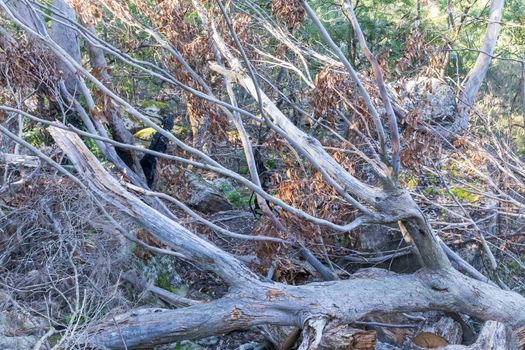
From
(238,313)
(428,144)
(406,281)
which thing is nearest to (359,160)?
(428,144)

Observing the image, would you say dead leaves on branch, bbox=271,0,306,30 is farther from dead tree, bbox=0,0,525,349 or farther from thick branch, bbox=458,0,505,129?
thick branch, bbox=458,0,505,129

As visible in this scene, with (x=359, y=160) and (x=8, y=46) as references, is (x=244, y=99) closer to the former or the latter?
(x=359, y=160)

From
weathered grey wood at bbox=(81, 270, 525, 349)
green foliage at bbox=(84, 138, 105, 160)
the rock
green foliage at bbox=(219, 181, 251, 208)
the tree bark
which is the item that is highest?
the tree bark

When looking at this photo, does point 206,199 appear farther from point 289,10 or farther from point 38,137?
point 289,10

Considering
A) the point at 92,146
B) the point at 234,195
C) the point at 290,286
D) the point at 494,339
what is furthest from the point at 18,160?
the point at 494,339

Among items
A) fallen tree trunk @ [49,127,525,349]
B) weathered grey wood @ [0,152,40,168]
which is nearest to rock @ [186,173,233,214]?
weathered grey wood @ [0,152,40,168]

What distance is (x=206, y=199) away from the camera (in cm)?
749

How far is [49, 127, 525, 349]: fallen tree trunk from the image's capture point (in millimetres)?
3996

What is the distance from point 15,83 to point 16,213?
1.40 m

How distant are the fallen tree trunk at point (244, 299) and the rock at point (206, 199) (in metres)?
3.13

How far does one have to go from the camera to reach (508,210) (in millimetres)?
5703

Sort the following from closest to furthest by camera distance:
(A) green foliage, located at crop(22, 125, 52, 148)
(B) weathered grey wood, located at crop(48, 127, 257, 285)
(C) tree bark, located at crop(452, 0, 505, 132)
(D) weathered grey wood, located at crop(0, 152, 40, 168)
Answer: (B) weathered grey wood, located at crop(48, 127, 257, 285) < (D) weathered grey wood, located at crop(0, 152, 40, 168) < (A) green foliage, located at crop(22, 125, 52, 148) < (C) tree bark, located at crop(452, 0, 505, 132)

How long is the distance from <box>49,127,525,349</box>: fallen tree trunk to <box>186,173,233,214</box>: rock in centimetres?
313

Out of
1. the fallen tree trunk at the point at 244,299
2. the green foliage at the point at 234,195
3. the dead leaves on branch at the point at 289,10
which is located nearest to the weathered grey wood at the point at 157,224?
the fallen tree trunk at the point at 244,299
